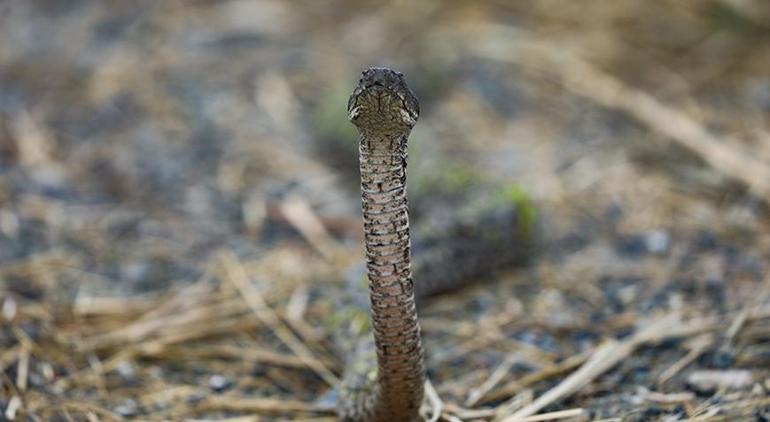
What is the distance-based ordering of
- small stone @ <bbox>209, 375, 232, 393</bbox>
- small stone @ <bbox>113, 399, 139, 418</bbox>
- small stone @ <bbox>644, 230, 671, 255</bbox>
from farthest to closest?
small stone @ <bbox>644, 230, 671, 255</bbox> → small stone @ <bbox>209, 375, 232, 393</bbox> → small stone @ <bbox>113, 399, 139, 418</bbox>

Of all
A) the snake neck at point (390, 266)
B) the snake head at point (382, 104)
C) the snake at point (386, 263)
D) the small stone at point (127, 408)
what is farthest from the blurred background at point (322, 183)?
the snake head at point (382, 104)

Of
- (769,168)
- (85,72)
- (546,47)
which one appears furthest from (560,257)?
(85,72)

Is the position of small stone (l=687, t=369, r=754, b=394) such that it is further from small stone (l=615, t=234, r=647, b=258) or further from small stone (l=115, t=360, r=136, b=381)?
small stone (l=115, t=360, r=136, b=381)

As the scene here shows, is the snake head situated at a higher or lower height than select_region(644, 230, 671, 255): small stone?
lower

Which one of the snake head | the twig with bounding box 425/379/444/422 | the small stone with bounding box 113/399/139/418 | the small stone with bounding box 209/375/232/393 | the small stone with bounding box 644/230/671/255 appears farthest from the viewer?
the small stone with bounding box 644/230/671/255

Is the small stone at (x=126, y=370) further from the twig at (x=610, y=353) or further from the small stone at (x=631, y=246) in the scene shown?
the small stone at (x=631, y=246)

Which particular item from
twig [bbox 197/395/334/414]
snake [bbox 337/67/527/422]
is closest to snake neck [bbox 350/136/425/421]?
snake [bbox 337/67/527/422]
